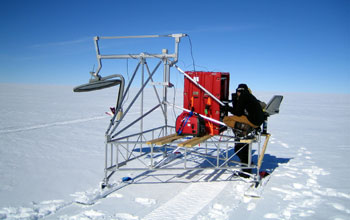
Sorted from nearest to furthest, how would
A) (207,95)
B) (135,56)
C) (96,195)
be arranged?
1. (96,195)
2. (135,56)
3. (207,95)

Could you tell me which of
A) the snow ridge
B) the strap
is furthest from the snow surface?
the strap

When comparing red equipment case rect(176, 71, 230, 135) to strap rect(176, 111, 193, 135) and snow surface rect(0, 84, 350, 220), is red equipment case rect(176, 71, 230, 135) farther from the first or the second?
snow surface rect(0, 84, 350, 220)

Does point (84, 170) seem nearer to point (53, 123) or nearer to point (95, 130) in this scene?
point (95, 130)

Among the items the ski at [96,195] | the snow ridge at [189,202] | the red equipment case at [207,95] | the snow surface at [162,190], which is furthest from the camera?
the red equipment case at [207,95]

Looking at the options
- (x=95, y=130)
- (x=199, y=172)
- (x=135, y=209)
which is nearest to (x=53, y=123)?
(x=95, y=130)

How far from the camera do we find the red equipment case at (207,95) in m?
6.28

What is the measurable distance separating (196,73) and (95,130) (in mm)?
8407

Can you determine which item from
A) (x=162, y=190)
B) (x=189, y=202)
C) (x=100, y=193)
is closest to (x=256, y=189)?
(x=189, y=202)

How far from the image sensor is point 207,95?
6.34m

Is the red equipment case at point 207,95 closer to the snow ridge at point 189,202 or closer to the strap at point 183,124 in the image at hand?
the strap at point 183,124

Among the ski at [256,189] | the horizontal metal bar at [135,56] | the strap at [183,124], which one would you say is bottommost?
the ski at [256,189]

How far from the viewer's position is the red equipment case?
20.6ft

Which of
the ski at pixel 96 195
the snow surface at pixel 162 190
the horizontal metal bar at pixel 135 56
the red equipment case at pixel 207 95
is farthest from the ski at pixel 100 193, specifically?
the horizontal metal bar at pixel 135 56

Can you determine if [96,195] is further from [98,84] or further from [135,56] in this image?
[135,56]
